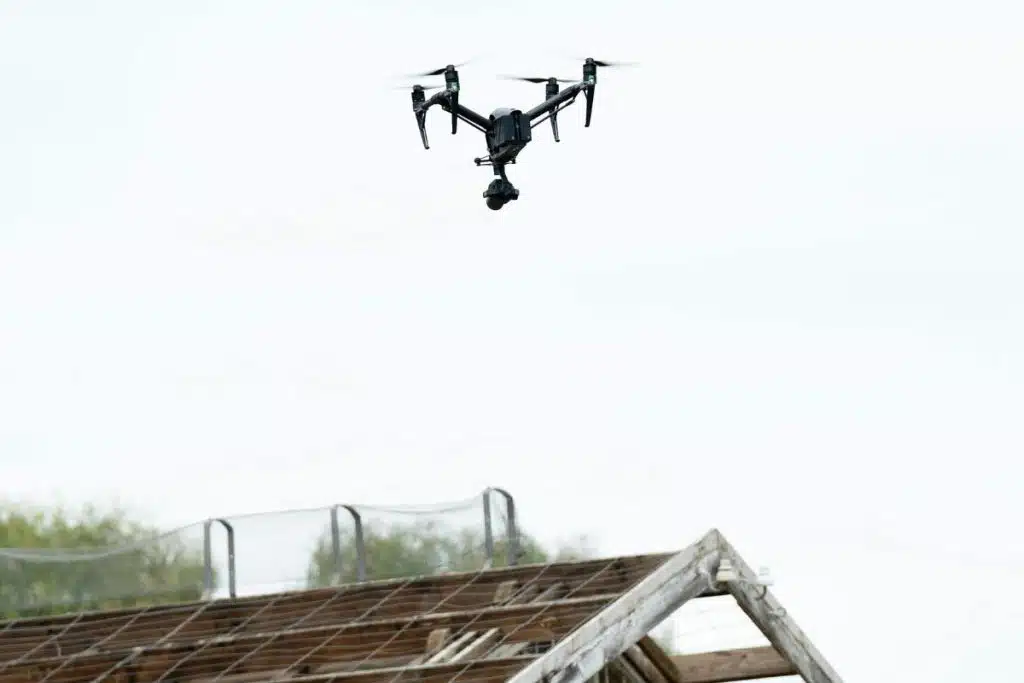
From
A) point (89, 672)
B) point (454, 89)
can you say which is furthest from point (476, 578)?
point (454, 89)

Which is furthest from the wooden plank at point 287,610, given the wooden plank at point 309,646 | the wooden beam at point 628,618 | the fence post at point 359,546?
the wooden beam at point 628,618

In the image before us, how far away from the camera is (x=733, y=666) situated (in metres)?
35.3

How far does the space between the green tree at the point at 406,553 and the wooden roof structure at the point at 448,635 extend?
1.38 ft

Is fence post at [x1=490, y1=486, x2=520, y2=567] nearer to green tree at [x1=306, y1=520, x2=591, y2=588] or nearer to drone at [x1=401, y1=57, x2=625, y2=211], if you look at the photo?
green tree at [x1=306, y1=520, x2=591, y2=588]

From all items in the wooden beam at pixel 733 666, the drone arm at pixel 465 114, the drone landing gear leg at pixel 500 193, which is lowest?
the wooden beam at pixel 733 666

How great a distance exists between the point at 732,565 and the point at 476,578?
450 cm

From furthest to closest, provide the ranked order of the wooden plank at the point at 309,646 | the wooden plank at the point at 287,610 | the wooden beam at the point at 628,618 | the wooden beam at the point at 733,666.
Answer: the wooden plank at the point at 287,610 → the wooden beam at the point at 733,666 → the wooden plank at the point at 309,646 → the wooden beam at the point at 628,618

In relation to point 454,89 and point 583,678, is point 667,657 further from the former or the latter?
point 454,89

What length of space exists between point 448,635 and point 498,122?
13.9m

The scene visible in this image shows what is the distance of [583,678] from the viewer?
30.8 metres

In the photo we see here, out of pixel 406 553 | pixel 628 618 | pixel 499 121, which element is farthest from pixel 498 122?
pixel 628 618

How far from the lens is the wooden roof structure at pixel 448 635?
31.7m

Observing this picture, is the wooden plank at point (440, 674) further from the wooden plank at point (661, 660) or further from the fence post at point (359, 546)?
the fence post at point (359, 546)

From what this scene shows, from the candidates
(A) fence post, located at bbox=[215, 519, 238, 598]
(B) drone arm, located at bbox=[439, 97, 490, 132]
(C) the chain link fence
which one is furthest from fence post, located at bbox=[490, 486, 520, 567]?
(B) drone arm, located at bbox=[439, 97, 490, 132]
